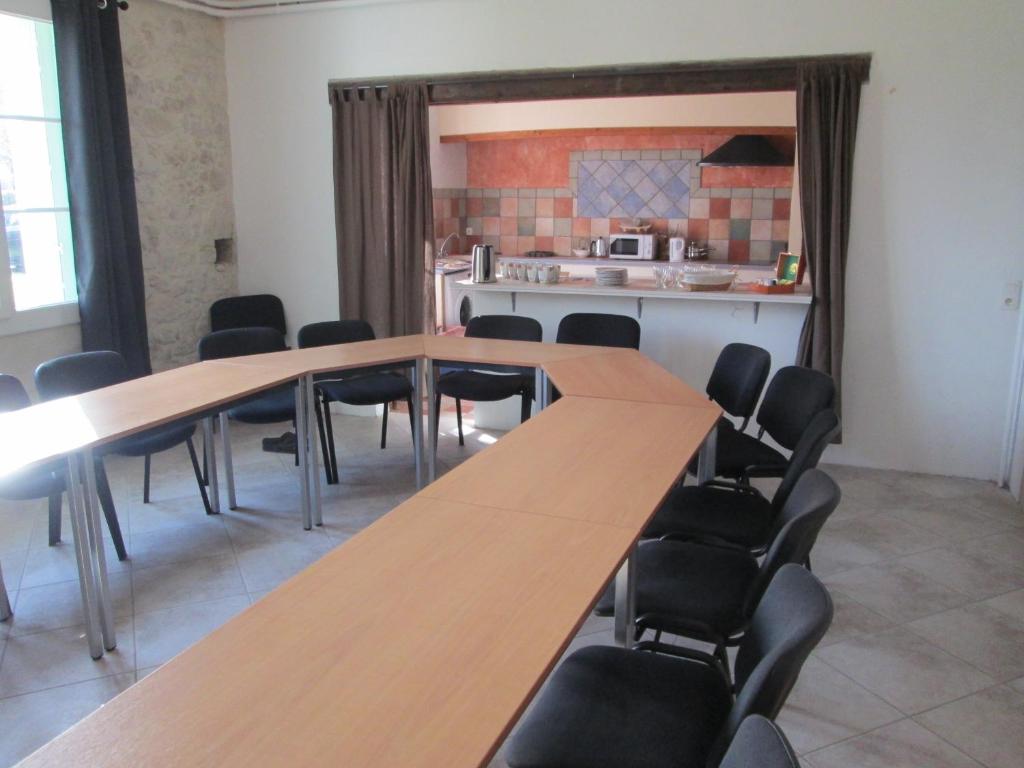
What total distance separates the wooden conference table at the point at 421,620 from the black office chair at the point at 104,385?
20.6 inches

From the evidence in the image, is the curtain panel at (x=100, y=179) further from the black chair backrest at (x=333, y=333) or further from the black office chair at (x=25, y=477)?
the black office chair at (x=25, y=477)

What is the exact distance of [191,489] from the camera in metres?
4.47

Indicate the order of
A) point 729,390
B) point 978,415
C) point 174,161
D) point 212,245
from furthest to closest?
1. point 212,245
2. point 174,161
3. point 978,415
4. point 729,390

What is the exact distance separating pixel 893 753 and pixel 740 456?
1.37 metres

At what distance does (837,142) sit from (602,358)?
69.9 inches

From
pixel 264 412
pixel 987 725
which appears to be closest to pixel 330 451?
pixel 264 412

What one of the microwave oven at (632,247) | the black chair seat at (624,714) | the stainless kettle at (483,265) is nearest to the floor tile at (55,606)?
the black chair seat at (624,714)

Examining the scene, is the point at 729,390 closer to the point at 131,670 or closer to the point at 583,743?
the point at 583,743

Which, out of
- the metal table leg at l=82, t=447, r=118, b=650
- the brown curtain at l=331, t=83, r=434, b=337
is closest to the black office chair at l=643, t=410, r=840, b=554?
the metal table leg at l=82, t=447, r=118, b=650

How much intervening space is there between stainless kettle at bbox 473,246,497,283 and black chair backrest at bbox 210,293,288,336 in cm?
145

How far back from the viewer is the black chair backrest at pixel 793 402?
324 centimetres

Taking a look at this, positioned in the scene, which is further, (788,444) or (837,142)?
(837,142)

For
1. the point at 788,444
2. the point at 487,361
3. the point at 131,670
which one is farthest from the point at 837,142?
the point at 131,670

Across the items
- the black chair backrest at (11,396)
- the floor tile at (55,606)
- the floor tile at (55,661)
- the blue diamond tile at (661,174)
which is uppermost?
the blue diamond tile at (661,174)
